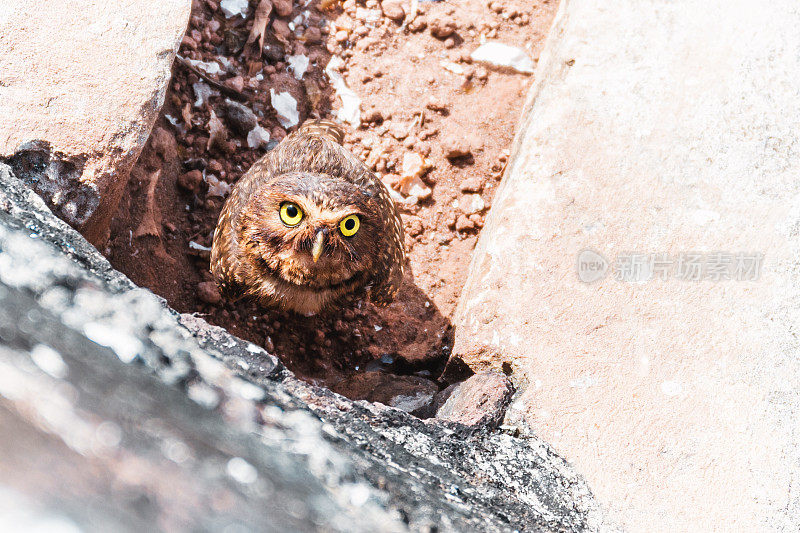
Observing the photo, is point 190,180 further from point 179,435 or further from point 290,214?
point 179,435

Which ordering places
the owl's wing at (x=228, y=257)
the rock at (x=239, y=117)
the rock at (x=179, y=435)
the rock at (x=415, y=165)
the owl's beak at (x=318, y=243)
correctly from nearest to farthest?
the rock at (x=179, y=435) → the owl's beak at (x=318, y=243) → the owl's wing at (x=228, y=257) → the rock at (x=239, y=117) → the rock at (x=415, y=165)

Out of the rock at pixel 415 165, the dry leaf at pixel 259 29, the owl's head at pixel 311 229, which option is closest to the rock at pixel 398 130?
the rock at pixel 415 165

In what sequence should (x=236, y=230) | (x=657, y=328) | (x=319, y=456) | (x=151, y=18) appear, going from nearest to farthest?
(x=319, y=456), (x=657, y=328), (x=151, y=18), (x=236, y=230)

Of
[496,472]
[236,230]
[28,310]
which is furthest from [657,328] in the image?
[28,310]

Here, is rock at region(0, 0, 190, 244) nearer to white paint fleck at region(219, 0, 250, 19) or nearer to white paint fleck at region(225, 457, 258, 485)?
white paint fleck at region(219, 0, 250, 19)

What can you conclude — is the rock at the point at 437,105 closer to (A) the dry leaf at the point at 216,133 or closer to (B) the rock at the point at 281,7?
(B) the rock at the point at 281,7

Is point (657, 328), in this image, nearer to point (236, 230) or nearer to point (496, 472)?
point (496, 472)
